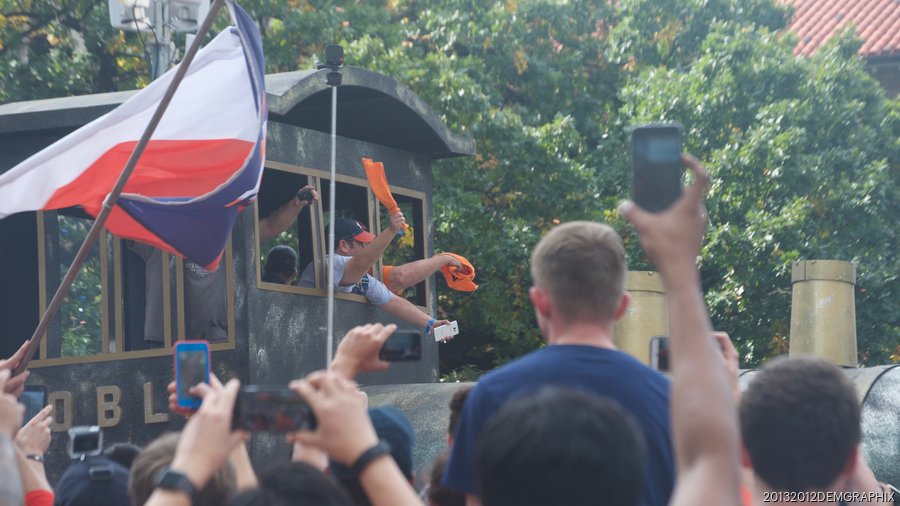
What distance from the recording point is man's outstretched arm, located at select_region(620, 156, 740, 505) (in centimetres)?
210

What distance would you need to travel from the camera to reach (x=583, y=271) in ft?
10.3

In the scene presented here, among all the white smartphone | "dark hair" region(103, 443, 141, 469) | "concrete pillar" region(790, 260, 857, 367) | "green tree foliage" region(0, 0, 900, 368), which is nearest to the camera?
"dark hair" region(103, 443, 141, 469)

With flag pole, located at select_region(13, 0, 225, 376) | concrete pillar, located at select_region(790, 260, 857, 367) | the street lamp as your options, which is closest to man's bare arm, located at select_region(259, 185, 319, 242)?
flag pole, located at select_region(13, 0, 225, 376)

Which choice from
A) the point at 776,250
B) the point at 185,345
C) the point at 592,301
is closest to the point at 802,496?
the point at 592,301

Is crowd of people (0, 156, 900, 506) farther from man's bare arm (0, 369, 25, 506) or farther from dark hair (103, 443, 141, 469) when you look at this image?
dark hair (103, 443, 141, 469)

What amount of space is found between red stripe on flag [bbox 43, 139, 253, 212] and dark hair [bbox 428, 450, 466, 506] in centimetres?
390

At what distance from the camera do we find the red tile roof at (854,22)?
1137 inches

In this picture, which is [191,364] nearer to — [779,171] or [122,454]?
[122,454]

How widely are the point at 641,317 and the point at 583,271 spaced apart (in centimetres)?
618

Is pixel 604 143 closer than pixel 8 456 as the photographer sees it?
No


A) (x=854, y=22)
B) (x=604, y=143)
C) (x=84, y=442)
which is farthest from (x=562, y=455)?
(x=854, y=22)

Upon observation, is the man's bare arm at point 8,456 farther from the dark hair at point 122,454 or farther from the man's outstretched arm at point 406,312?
the man's outstretched arm at point 406,312

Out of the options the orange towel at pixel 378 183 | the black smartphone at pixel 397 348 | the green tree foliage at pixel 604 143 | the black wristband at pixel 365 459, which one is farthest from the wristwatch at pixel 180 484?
the green tree foliage at pixel 604 143

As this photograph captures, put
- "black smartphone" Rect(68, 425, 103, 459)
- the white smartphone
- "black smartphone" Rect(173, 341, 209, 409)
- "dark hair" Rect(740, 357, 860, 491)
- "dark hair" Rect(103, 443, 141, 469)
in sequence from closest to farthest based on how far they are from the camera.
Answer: "dark hair" Rect(740, 357, 860, 491) → "black smartphone" Rect(173, 341, 209, 409) → "black smartphone" Rect(68, 425, 103, 459) → "dark hair" Rect(103, 443, 141, 469) → the white smartphone
